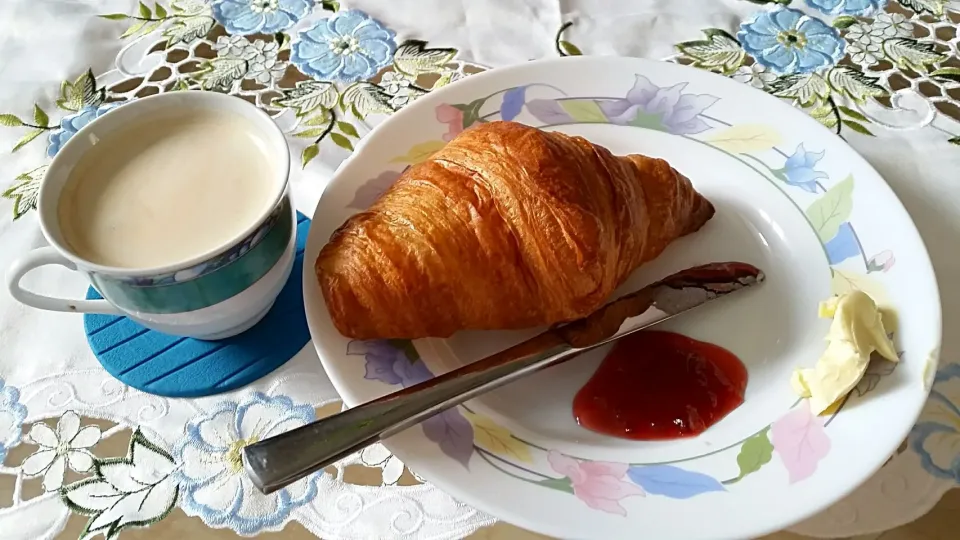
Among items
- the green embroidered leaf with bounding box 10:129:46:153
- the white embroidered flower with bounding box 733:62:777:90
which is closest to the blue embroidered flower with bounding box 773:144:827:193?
the white embroidered flower with bounding box 733:62:777:90

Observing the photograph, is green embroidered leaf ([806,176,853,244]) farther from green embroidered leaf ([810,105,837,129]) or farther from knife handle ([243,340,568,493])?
knife handle ([243,340,568,493])

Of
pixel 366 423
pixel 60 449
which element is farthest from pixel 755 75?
pixel 60 449

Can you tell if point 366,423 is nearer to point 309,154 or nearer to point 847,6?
point 309,154

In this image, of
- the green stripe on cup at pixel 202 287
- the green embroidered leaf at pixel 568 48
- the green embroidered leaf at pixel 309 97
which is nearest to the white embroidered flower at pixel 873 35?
the green embroidered leaf at pixel 568 48

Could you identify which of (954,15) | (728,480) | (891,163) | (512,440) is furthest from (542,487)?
Answer: (954,15)

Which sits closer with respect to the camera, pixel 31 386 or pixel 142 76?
pixel 31 386

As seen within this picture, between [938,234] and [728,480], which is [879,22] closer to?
[938,234]
